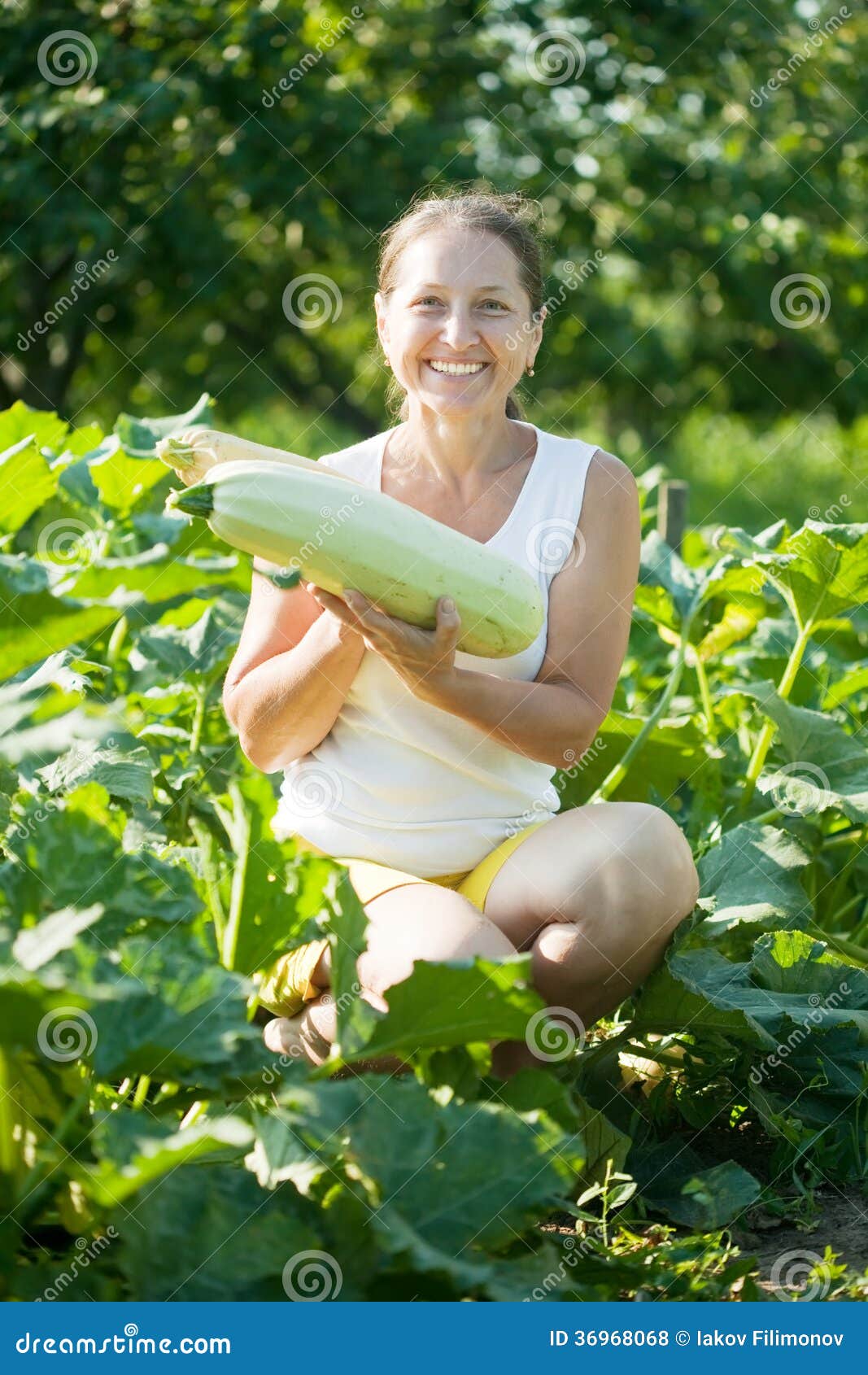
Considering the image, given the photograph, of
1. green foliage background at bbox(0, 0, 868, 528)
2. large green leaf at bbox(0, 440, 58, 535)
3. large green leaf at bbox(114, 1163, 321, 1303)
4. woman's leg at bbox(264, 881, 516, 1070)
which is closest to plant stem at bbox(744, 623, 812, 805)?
woman's leg at bbox(264, 881, 516, 1070)

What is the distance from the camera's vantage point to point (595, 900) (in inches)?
86.4

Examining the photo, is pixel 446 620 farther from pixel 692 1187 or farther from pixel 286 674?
pixel 692 1187

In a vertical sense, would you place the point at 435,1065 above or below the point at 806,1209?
above

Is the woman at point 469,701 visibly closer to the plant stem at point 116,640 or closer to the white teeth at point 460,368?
the white teeth at point 460,368

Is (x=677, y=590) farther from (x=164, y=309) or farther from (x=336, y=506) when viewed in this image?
(x=164, y=309)

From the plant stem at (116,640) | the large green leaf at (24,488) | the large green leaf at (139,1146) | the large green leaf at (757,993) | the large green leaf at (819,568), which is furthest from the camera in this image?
the plant stem at (116,640)

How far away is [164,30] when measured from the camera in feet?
19.5

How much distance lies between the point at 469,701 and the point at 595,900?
343 millimetres

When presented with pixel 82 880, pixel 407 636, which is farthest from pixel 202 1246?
pixel 407 636

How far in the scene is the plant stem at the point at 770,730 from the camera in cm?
300

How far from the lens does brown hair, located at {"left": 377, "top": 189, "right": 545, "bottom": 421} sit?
2.52 meters

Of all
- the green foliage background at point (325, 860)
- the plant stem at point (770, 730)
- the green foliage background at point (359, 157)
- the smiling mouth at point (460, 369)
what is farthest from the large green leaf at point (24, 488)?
the green foliage background at point (359, 157)

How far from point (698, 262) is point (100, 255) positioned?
11.4 feet
